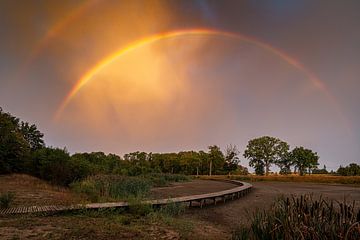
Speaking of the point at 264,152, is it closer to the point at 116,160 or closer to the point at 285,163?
the point at 285,163

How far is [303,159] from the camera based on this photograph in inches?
3846

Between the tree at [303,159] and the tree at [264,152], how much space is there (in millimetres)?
3409

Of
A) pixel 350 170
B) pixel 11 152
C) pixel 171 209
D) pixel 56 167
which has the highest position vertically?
pixel 350 170

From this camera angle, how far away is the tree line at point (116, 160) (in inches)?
959

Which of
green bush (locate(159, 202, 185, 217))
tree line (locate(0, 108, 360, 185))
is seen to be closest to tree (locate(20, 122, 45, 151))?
tree line (locate(0, 108, 360, 185))

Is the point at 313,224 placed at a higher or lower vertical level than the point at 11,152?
lower

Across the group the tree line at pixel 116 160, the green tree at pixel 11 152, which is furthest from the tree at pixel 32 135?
the green tree at pixel 11 152

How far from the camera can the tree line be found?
79.9ft

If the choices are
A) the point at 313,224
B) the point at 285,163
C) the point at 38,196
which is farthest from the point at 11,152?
the point at 285,163

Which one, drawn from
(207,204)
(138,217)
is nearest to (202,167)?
(207,204)

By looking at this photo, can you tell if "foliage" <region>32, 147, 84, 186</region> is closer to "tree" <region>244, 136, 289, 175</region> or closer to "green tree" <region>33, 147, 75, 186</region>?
"green tree" <region>33, 147, 75, 186</region>

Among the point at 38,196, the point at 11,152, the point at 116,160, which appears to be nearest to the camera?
the point at 38,196

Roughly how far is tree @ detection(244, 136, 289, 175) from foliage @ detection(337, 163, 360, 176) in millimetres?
17146

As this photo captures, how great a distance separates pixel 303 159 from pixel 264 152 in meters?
13.1
